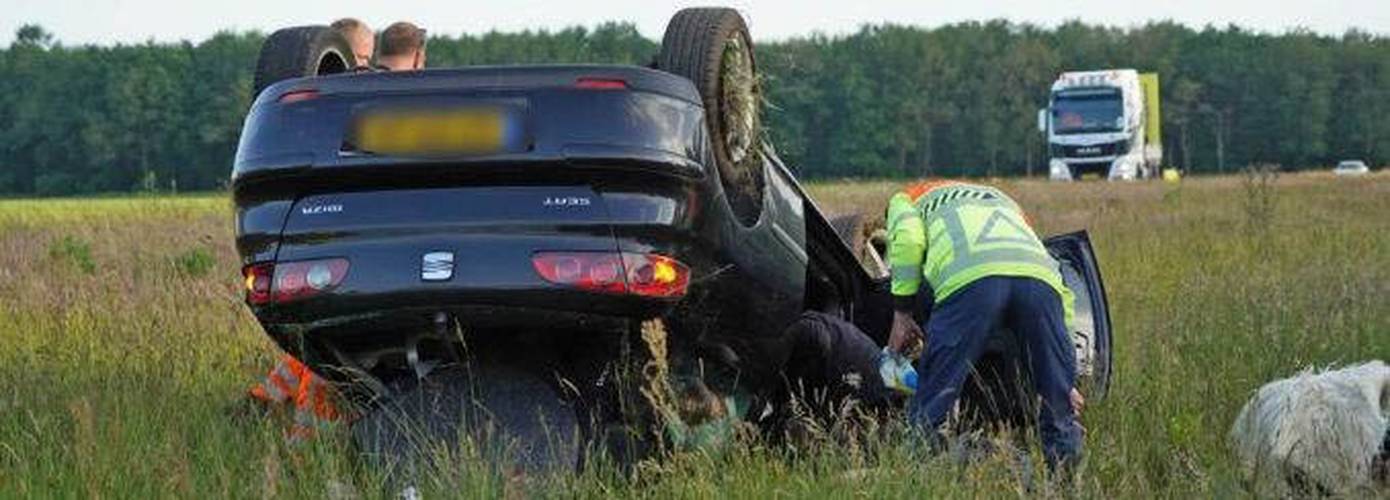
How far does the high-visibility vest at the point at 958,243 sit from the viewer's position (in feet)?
16.8

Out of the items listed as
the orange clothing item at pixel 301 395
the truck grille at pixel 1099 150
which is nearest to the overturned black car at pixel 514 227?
the orange clothing item at pixel 301 395

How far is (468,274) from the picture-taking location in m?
4.12

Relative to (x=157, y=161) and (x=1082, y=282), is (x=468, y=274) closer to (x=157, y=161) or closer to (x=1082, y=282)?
(x=1082, y=282)

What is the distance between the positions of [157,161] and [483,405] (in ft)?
293

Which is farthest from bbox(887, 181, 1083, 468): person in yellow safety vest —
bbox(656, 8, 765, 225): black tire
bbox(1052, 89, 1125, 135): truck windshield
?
bbox(1052, 89, 1125, 135): truck windshield

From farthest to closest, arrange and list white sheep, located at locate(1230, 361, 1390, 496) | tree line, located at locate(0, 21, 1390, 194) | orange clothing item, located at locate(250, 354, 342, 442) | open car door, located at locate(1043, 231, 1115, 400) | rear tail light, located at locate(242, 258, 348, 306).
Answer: tree line, located at locate(0, 21, 1390, 194)
open car door, located at locate(1043, 231, 1115, 400)
orange clothing item, located at locate(250, 354, 342, 442)
white sheep, located at locate(1230, 361, 1390, 496)
rear tail light, located at locate(242, 258, 348, 306)

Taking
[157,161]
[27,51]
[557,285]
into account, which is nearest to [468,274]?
[557,285]

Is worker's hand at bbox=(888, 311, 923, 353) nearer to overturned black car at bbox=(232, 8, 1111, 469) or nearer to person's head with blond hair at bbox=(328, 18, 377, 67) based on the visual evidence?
overturned black car at bbox=(232, 8, 1111, 469)

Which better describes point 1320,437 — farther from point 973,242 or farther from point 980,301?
point 973,242

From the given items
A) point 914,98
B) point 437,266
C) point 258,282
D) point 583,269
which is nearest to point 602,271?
point 583,269

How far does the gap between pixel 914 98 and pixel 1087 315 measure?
102 m

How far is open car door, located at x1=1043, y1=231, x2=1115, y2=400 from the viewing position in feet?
19.4

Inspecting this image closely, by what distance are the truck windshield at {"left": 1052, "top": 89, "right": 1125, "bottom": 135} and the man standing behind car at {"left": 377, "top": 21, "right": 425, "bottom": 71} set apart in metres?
41.7

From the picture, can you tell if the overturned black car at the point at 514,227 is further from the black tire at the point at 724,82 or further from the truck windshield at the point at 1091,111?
the truck windshield at the point at 1091,111
